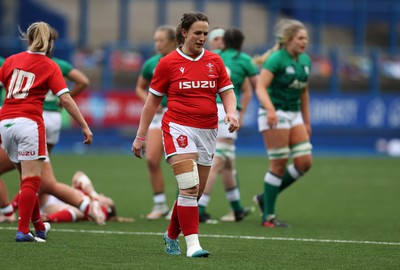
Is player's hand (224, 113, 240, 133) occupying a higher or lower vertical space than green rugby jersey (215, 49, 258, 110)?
lower

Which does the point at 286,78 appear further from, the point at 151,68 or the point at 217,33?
the point at 151,68

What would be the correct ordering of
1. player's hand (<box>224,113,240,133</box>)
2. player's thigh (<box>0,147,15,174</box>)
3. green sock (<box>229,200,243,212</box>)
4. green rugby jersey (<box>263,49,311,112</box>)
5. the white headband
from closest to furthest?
player's hand (<box>224,113,240,133</box>) < player's thigh (<box>0,147,15,174</box>) < green rugby jersey (<box>263,49,311,112</box>) < green sock (<box>229,200,243,212</box>) < the white headband

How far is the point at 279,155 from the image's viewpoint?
10.8 meters

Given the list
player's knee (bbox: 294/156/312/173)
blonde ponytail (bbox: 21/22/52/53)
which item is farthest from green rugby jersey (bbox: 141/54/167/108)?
blonde ponytail (bbox: 21/22/52/53)

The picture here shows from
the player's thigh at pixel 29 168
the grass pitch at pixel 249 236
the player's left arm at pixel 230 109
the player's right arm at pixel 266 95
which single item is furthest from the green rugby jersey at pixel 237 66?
the player's thigh at pixel 29 168

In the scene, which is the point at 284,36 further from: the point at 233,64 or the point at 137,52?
the point at 137,52

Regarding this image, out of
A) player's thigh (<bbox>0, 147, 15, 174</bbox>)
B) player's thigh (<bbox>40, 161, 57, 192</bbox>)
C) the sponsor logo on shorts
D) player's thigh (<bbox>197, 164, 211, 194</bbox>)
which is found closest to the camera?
player's thigh (<bbox>197, 164, 211, 194</bbox>)

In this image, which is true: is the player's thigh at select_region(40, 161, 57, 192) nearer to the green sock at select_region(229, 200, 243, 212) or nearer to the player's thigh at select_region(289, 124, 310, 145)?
the green sock at select_region(229, 200, 243, 212)

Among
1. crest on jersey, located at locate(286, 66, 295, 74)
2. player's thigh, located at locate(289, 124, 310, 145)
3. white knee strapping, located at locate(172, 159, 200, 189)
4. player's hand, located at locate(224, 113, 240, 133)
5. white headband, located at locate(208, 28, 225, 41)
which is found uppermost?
white headband, located at locate(208, 28, 225, 41)

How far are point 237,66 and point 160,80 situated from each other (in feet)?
12.0

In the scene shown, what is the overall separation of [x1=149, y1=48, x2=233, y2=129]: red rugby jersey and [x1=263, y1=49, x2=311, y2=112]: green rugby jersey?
2772 millimetres

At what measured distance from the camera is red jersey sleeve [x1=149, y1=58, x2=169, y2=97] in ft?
26.1

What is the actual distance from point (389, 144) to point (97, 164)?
384 inches

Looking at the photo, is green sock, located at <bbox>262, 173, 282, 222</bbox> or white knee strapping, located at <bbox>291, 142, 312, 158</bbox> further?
green sock, located at <bbox>262, 173, 282, 222</bbox>
